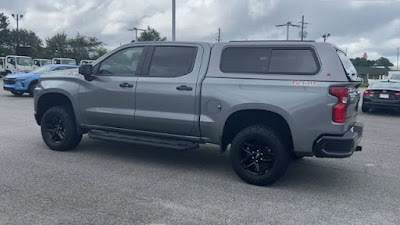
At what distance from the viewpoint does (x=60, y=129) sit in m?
7.01

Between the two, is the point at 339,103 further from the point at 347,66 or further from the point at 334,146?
the point at 347,66

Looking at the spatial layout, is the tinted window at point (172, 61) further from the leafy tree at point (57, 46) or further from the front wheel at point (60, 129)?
the leafy tree at point (57, 46)

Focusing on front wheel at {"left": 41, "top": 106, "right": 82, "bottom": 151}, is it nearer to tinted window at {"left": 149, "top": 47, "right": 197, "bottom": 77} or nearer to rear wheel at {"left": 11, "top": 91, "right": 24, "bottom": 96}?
tinted window at {"left": 149, "top": 47, "right": 197, "bottom": 77}

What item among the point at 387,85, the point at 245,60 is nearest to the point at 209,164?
the point at 245,60

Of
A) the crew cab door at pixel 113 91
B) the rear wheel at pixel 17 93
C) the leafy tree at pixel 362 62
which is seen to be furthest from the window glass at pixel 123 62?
the leafy tree at pixel 362 62

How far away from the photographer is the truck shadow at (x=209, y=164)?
5.55 metres

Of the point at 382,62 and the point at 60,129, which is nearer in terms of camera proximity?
the point at 60,129

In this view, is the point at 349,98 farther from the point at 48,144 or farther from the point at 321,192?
the point at 48,144

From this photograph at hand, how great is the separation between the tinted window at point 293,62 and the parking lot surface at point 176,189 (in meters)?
1.55

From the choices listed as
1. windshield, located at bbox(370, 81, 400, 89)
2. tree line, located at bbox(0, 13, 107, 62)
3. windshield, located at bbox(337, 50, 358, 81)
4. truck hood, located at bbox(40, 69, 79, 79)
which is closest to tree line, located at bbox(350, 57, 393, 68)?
tree line, located at bbox(0, 13, 107, 62)

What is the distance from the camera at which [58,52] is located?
233 feet

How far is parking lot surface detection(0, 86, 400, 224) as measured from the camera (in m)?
4.22

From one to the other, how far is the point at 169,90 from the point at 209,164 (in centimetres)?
142

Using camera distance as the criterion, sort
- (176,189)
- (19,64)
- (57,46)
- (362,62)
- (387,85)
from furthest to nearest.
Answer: (362,62)
(57,46)
(19,64)
(387,85)
(176,189)
